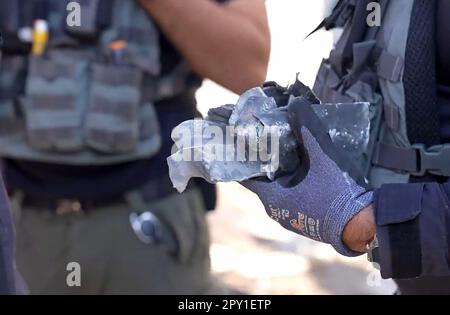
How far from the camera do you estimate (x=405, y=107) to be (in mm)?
1418

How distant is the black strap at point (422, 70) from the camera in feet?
4.55

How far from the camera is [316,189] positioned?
4.08 feet

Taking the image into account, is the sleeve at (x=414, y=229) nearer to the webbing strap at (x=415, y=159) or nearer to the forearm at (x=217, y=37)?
the webbing strap at (x=415, y=159)

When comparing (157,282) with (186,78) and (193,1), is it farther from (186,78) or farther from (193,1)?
(193,1)

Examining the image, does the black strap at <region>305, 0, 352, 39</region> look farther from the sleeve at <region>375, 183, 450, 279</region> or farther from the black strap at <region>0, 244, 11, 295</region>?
the black strap at <region>0, 244, 11, 295</region>

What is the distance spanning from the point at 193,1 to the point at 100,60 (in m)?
0.26

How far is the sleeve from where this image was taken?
47.1 inches

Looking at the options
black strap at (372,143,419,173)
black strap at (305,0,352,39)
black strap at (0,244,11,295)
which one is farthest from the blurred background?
black strap at (0,244,11,295)

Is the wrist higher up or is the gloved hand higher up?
the gloved hand

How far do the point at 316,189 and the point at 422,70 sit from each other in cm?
30

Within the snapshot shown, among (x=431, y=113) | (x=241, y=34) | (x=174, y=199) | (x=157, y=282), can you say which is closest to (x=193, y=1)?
(x=241, y=34)

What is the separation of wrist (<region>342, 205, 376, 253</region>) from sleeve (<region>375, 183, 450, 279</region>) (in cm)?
2

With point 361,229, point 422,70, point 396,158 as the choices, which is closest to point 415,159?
point 396,158
